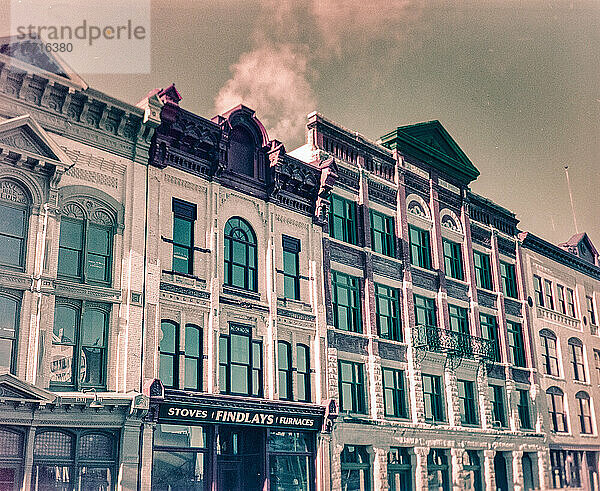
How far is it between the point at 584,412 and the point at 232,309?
27.0 meters

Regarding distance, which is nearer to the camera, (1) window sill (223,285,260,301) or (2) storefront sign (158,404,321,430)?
(2) storefront sign (158,404,321,430)

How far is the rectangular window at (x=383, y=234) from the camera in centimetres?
3294

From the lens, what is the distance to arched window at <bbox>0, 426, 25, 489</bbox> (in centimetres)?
1928

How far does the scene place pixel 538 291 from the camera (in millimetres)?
43594

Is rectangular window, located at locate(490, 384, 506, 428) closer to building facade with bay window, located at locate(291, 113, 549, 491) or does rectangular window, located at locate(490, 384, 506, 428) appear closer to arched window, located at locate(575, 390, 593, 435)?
building facade with bay window, located at locate(291, 113, 549, 491)

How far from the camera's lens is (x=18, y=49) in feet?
71.2

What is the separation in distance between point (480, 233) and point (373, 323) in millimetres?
11905

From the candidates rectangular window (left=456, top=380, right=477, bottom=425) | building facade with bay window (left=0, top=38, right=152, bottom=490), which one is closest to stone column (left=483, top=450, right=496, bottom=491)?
rectangular window (left=456, top=380, right=477, bottom=425)

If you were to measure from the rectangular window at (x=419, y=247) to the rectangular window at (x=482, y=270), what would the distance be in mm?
4464

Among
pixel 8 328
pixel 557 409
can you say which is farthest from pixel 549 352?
pixel 8 328

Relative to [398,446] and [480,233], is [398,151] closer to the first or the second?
[480,233]

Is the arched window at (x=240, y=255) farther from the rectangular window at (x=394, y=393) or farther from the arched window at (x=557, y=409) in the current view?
Answer: the arched window at (x=557, y=409)

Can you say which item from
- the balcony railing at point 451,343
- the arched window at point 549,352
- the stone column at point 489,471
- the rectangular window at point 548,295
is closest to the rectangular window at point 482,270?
the balcony railing at point 451,343

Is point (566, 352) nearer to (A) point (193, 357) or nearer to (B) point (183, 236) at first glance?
(A) point (193, 357)
